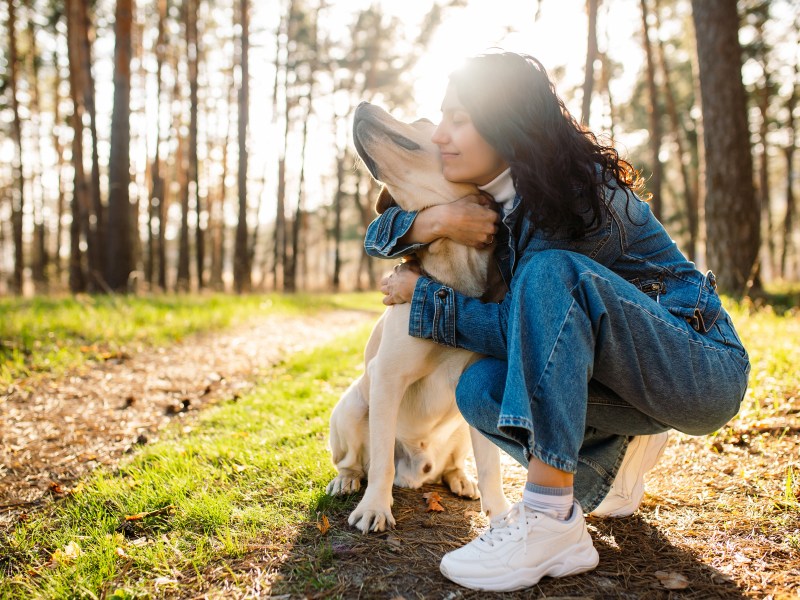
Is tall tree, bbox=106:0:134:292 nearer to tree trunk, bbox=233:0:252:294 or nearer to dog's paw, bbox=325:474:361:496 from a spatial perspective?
tree trunk, bbox=233:0:252:294

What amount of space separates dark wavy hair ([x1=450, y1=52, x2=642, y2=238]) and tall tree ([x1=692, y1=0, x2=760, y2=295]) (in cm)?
587

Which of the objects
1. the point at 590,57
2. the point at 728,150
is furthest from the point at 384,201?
the point at 590,57

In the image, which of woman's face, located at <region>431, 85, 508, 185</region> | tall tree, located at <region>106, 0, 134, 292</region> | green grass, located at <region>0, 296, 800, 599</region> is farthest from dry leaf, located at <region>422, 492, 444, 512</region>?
tall tree, located at <region>106, 0, 134, 292</region>

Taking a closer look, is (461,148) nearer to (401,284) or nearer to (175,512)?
(401,284)

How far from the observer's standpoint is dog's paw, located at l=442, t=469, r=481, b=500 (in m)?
2.82

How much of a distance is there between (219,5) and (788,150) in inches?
731

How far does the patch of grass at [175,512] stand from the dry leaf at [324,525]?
0.31 feet

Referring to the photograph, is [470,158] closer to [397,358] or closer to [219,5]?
[397,358]

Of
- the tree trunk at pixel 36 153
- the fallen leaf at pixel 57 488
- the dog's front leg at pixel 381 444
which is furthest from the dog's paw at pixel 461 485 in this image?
the tree trunk at pixel 36 153

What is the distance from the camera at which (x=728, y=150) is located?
7.12 meters

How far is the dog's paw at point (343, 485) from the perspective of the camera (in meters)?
2.66

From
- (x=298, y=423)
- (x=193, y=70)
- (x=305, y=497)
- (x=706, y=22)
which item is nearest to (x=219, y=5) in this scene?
(x=193, y=70)

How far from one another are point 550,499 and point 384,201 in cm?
149

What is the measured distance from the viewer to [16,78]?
52.4 feet
